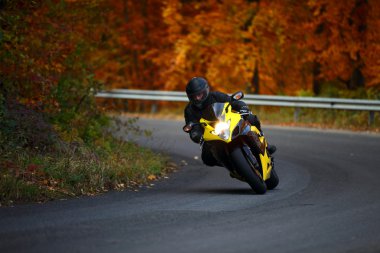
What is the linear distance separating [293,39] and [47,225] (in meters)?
21.2

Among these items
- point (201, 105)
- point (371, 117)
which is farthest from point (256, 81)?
point (201, 105)

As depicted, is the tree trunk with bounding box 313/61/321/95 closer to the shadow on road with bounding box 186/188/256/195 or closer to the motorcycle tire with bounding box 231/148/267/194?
the shadow on road with bounding box 186/188/256/195

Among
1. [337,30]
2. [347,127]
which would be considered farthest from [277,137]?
[337,30]

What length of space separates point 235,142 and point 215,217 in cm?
229

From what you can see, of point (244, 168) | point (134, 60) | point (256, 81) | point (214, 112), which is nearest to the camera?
point (244, 168)

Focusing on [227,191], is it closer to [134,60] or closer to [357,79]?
[357,79]

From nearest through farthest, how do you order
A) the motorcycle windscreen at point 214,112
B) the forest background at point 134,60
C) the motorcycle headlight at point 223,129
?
the motorcycle headlight at point 223,129
the motorcycle windscreen at point 214,112
the forest background at point 134,60

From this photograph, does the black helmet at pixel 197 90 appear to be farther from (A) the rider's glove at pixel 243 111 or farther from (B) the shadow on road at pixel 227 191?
(B) the shadow on road at pixel 227 191

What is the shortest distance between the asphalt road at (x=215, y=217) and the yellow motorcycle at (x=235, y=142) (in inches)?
14.1

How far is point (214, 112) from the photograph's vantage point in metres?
12.8

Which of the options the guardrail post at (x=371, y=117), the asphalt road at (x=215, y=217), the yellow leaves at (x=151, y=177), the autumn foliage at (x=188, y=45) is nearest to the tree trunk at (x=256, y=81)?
the autumn foliage at (x=188, y=45)

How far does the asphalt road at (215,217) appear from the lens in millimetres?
9023

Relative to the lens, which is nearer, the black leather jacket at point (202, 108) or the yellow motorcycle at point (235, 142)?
the yellow motorcycle at point (235, 142)

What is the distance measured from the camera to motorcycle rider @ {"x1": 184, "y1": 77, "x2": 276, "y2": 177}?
42.2 feet
